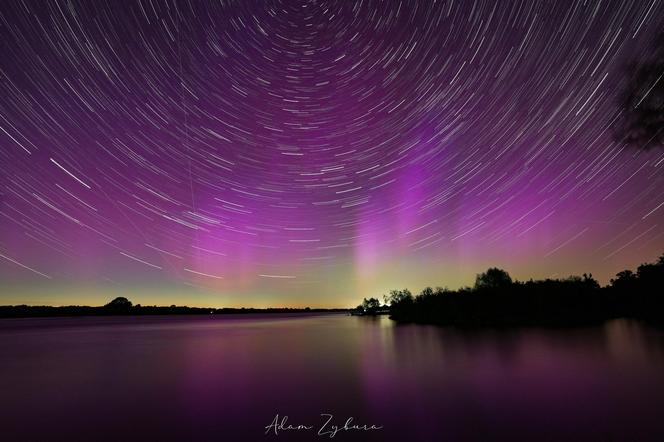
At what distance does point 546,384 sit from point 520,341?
14481mm

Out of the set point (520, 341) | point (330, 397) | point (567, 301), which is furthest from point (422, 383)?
point (567, 301)

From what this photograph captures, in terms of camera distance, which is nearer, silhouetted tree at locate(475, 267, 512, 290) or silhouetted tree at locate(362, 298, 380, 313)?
silhouetted tree at locate(475, 267, 512, 290)

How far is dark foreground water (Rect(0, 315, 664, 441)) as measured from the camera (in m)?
9.51

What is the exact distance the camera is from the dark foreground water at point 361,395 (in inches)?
374

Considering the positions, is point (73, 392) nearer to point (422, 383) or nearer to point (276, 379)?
point (276, 379)

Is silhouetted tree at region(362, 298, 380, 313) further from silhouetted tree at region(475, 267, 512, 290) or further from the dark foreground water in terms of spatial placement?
the dark foreground water

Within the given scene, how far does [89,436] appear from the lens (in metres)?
9.74

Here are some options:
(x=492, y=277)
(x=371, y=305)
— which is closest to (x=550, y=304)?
(x=492, y=277)

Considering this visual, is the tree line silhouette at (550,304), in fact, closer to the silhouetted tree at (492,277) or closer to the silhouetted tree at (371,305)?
the silhouetted tree at (492,277)

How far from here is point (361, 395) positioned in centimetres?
1322
